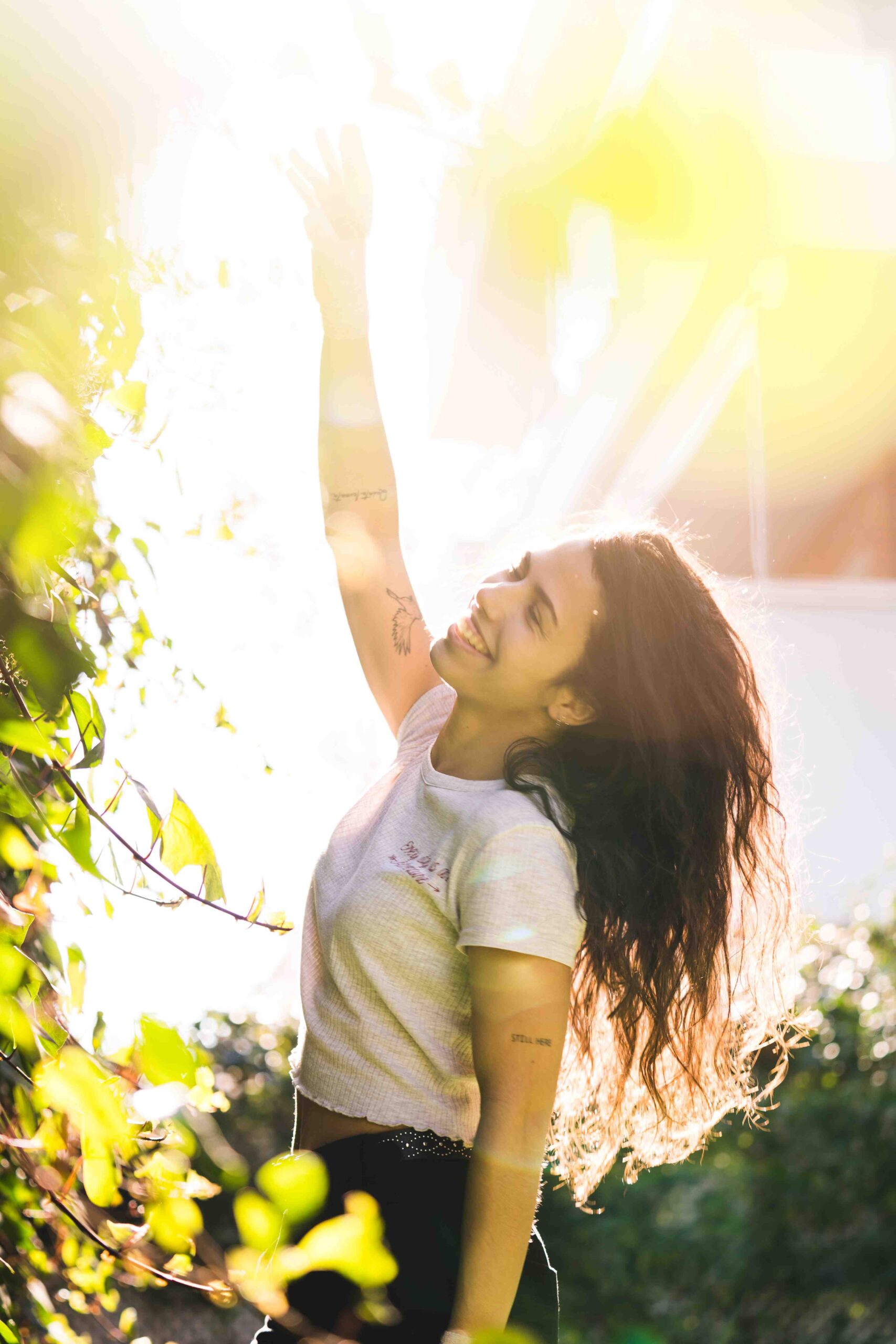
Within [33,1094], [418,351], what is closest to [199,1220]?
[33,1094]

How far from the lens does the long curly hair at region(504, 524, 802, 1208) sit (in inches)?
66.9

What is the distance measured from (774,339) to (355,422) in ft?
22.1

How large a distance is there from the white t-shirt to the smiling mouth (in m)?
0.20

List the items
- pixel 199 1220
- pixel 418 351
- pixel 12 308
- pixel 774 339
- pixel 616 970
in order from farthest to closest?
1. pixel 774 339
2. pixel 418 351
3. pixel 616 970
4. pixel 12 308
5. pixel 199 1220

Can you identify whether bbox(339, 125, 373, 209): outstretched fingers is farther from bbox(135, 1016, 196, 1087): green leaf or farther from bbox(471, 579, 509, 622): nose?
bbox(135, 1016, 196, 1087): green leaf

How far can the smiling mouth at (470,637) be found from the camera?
1753 millimetres

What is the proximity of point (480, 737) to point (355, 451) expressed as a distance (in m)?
0.60

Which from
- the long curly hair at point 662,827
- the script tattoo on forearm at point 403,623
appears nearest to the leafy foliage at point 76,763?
the long curly hair at point 662,827

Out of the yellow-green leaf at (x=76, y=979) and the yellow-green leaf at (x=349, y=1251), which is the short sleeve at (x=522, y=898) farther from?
the yellow-green leaf at (x=349, y=1251)

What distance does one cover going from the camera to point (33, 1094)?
92 centimetres

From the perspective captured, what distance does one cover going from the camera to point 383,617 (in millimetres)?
2068

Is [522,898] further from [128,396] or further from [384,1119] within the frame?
[128,396]

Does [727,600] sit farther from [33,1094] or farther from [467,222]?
[467,222]

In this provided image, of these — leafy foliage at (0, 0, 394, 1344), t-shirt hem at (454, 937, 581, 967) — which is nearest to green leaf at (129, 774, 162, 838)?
leafy foliage at (0, 0, 394, 1344)
